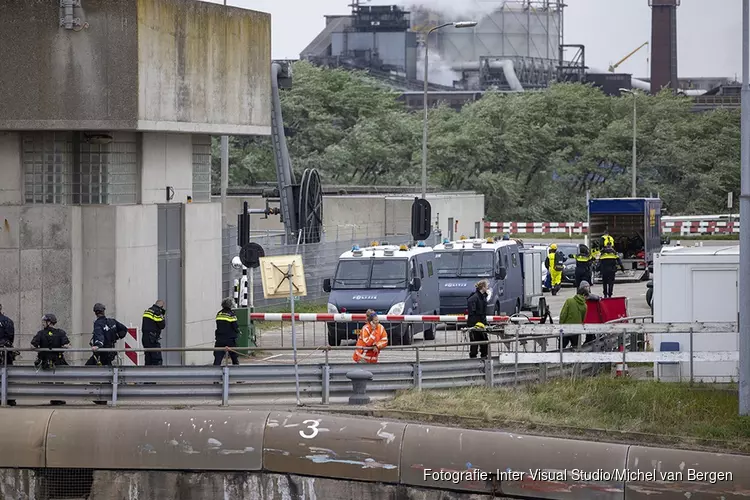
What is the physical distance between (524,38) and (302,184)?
335 ft

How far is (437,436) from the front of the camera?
1692 cm

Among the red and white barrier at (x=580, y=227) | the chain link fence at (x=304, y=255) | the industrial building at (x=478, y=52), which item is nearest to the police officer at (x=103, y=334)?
the chain link fence at (x=304, y=255)

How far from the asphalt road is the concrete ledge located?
87.3 inches

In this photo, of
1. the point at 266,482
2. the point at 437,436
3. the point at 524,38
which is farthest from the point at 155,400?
the point at 524,38

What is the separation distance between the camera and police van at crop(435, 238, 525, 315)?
32.4 metres

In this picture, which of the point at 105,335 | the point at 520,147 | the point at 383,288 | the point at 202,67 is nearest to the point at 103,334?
the point at 105,335

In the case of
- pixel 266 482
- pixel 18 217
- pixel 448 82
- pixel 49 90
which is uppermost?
pixel 448 82

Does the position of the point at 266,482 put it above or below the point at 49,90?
below

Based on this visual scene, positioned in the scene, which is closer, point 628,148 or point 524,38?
point 628,148

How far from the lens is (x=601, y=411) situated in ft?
60.7

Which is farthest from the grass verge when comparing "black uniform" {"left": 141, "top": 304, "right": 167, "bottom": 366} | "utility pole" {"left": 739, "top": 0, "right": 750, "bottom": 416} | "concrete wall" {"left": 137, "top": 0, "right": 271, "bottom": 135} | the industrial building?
the industrial building

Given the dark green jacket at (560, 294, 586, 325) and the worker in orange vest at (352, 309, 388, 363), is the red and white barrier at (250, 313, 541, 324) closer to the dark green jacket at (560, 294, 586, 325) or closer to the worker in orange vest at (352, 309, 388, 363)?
the dark green jacket at (560, 294, 586, 325)

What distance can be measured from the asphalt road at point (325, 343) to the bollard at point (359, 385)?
87 centimetres

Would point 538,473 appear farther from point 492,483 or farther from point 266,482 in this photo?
point 266,482
